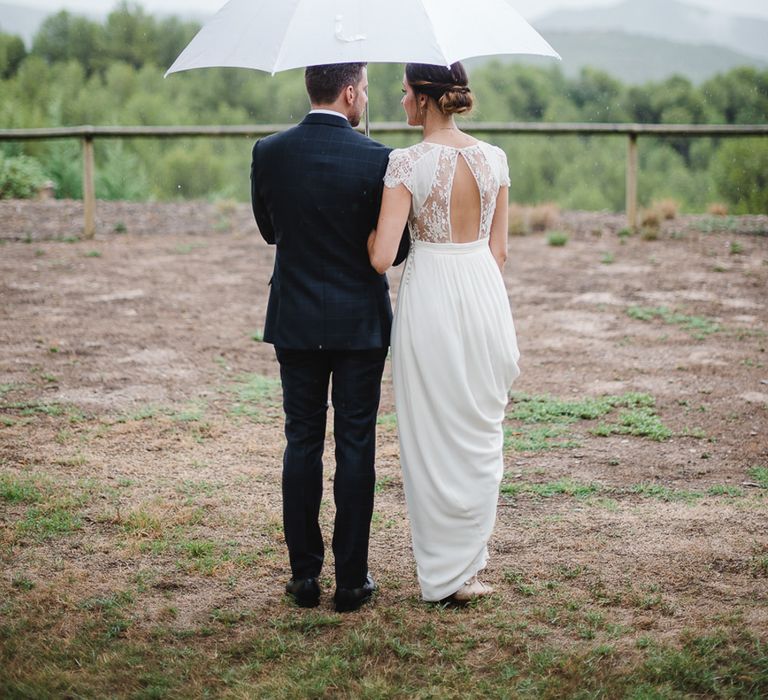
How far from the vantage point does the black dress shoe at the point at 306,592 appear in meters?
3.23

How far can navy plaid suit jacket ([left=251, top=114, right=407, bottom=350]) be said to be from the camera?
2.89 m

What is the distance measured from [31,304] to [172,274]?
1.52 metres

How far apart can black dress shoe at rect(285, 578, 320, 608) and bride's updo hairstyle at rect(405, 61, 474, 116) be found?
63.6 inches

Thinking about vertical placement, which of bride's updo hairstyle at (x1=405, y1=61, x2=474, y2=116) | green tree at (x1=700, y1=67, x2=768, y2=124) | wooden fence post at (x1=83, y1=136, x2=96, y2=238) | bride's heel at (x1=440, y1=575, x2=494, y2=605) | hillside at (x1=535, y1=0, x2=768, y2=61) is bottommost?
bride's heel at (x1=440, y1=575, x2=494, y2=605)

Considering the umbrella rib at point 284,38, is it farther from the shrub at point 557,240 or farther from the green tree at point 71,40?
the green tree at point 71,40

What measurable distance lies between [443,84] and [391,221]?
1.54 ft

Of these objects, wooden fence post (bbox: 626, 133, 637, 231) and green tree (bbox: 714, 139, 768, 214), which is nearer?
wooden fence post (bbox: 626, 133, 637, 231)

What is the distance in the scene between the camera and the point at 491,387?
3.18 m

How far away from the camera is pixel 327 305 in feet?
9.79

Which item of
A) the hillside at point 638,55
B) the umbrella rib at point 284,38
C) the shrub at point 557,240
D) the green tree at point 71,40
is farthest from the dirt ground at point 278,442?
the hillside at point 638,55

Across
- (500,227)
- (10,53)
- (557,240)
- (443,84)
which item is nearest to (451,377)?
(500,227)

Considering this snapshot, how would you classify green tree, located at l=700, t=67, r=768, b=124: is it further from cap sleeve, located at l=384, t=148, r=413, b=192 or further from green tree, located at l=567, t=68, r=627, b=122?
cap sleeve, located at l=384, t=148, r=413, b=192

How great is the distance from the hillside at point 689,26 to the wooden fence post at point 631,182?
120143 millimetres

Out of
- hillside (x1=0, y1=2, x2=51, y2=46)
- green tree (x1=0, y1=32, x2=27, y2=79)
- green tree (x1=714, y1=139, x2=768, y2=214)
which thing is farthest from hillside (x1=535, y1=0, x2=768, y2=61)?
green tree (x1=0, y1=32, x2=27, y2=79)
